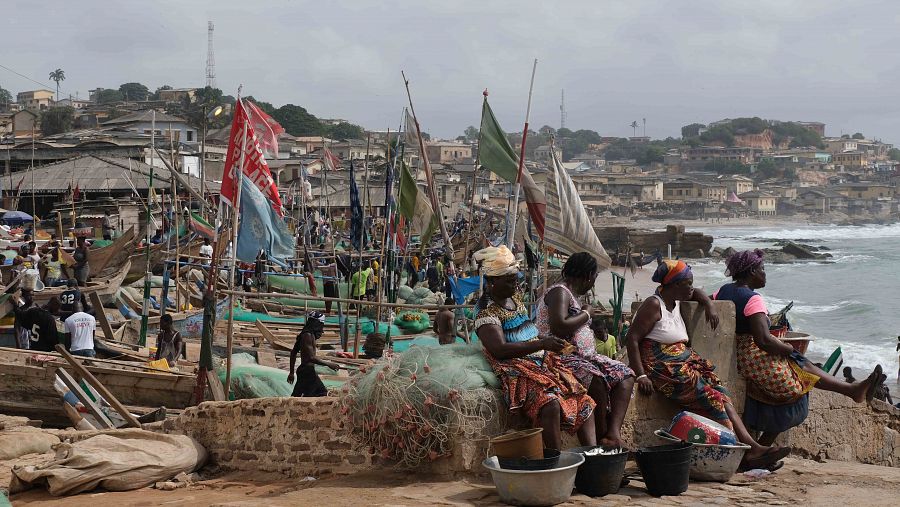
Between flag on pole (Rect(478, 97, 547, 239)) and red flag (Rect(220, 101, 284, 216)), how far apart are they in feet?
8.35

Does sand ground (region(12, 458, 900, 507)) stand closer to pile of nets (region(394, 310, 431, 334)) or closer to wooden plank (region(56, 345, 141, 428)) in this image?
wooden plank (region(56, 345, 141, 428))

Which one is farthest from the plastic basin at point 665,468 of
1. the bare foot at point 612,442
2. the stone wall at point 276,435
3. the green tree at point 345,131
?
the green tree at point 345,131

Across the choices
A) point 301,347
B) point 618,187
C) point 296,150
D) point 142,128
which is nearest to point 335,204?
point 142,128

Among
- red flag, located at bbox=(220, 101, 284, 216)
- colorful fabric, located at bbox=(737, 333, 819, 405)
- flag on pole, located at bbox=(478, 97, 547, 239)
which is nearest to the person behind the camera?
colorful fabric, located at bbox=(737, 333, 819, 405)

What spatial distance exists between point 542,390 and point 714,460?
1.22 m

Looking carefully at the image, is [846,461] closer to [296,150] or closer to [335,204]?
[335,204]

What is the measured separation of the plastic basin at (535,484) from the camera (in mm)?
5410

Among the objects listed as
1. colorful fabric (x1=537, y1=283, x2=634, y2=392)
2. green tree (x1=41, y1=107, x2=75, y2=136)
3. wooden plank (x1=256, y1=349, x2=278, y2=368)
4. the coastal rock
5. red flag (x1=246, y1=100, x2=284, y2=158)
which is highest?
green tree (x1=41, y1=107, x2=75, y2=136)

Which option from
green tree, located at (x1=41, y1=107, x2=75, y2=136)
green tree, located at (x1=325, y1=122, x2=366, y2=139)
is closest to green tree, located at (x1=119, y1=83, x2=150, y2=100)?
green tree, located at (x1=325, y1=122, x2=366, y2=139)

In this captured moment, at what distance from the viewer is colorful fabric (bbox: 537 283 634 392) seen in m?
6.03

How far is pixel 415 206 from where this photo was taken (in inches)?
611

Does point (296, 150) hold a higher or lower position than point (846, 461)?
higher

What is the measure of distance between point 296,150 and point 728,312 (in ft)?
220

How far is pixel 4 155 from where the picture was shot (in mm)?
41594
